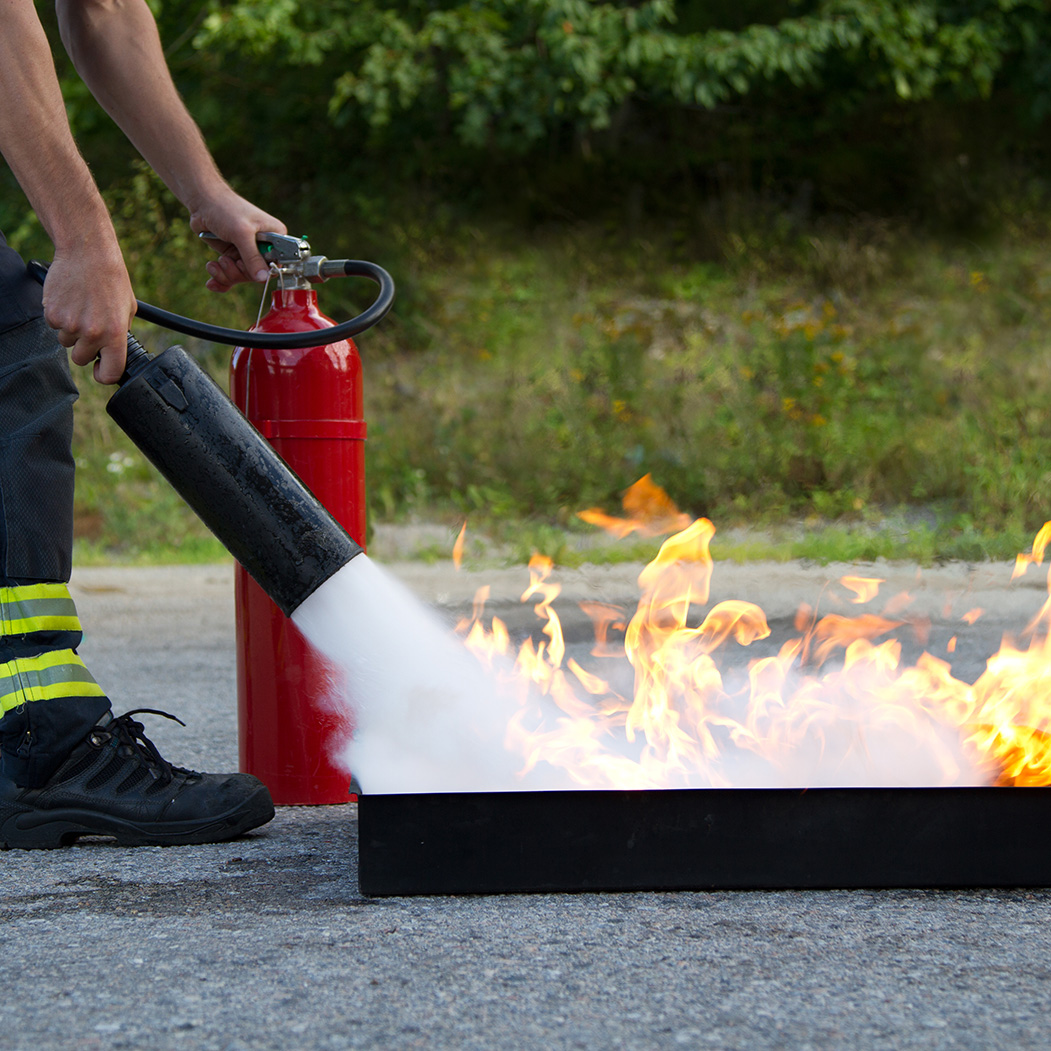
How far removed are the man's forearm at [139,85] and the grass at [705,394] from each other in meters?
3.70

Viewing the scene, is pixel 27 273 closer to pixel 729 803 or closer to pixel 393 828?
pixel 393 828

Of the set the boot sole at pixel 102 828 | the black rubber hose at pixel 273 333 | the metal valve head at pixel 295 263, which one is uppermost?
the metal valve head at pixel 295 263

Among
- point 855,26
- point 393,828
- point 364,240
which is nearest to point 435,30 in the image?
point 364,240

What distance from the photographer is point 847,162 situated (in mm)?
11500

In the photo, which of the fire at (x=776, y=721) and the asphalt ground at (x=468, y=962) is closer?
the asphalt ground at (x=468, y=962)

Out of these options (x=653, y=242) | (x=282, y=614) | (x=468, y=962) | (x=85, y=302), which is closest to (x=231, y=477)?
(x=85, y=302)

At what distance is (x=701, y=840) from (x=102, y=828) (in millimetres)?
1102

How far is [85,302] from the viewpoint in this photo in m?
2.11

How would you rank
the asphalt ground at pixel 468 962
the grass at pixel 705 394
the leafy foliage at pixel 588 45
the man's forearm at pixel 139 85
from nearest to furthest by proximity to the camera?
the asphalt ground at pixel 468 962 → the man's forearm at pixel 139 85 → the grass at pixel 705 394 → the leafy foliage at pixel 588 45

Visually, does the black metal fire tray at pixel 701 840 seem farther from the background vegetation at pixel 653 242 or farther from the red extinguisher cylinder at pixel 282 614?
the background vegetation at pixel 653 242

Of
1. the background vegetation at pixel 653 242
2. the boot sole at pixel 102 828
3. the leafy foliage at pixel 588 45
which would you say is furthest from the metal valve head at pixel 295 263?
the leafy foliage at pixel 588 45

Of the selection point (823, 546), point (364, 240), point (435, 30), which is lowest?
point (823, 546)

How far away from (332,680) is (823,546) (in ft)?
13.1

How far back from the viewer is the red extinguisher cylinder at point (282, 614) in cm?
257
